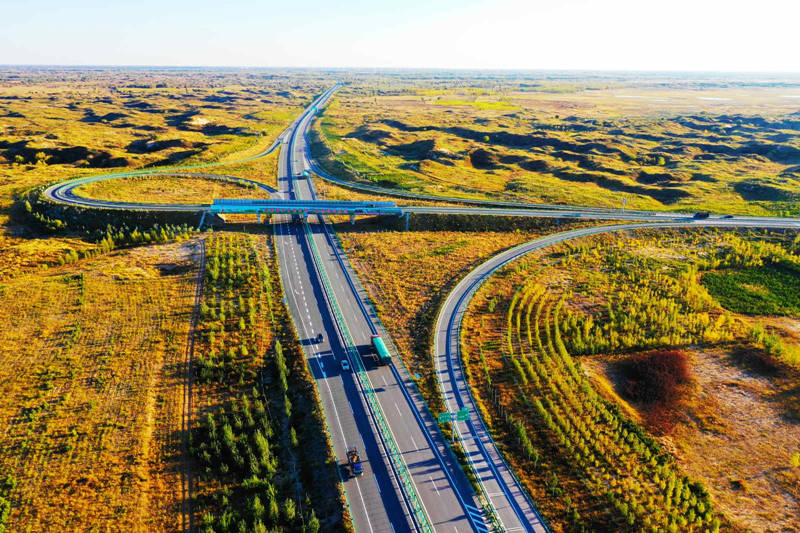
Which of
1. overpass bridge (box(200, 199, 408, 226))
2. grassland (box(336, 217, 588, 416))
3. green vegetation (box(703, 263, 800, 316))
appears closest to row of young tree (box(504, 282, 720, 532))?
grassland (box(336, 217, 588, 416))

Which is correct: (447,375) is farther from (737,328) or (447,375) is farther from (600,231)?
(600,231)

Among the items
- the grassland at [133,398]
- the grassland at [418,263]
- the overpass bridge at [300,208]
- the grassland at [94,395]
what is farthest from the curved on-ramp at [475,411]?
the overpass bridge at [300,208]

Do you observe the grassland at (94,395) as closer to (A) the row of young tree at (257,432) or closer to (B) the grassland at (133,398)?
(B) the grassland at (133,398)

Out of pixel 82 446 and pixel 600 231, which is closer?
pixel 82 446

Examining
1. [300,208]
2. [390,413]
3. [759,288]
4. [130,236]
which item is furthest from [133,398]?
[759,288]

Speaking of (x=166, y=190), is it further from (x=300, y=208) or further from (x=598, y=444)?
(x=598, y=444)

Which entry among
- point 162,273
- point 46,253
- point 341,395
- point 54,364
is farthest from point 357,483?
point 46,253
